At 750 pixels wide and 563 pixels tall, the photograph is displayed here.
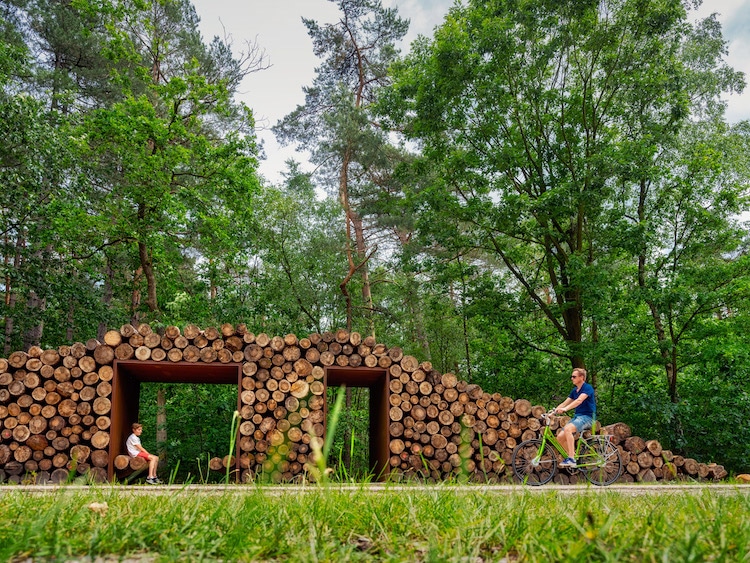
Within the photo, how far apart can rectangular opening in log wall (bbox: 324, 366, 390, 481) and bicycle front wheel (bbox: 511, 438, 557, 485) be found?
1838mm

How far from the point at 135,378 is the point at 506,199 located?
749 cm

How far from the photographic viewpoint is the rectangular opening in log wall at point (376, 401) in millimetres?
8383

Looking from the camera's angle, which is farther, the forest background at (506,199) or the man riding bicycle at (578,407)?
the forest background at (506,199)

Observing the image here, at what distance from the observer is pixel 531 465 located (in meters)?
7.29

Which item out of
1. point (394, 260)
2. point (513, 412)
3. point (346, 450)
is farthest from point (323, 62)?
point (513, 412)

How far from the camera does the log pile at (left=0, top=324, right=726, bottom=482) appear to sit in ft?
24.8

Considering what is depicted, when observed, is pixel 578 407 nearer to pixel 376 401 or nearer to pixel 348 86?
pixel 376 401

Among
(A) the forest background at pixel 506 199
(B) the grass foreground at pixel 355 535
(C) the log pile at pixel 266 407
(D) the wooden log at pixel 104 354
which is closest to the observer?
(B) the grass foreground at pixel 355 535

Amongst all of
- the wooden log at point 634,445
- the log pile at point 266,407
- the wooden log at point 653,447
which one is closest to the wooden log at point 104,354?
the log pile at point 266,407

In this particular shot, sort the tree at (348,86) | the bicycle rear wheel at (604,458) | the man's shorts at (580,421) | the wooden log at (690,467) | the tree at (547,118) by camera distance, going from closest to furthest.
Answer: the man's shorts at (580,421) < the bicycle rear wheel at (604,458) < the wooden log at (690,467) < the tree at (547,118) < the tree at (348,86)

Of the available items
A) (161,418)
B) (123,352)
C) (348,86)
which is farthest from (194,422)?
(348,86)

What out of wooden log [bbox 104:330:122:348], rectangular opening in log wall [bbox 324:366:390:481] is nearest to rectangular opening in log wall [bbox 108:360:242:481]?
wooden log [bbox 104:330:122:348]

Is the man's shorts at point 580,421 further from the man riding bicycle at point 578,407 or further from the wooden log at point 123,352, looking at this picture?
the wooden log at point 123,352

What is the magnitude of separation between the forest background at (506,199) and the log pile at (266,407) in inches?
111
